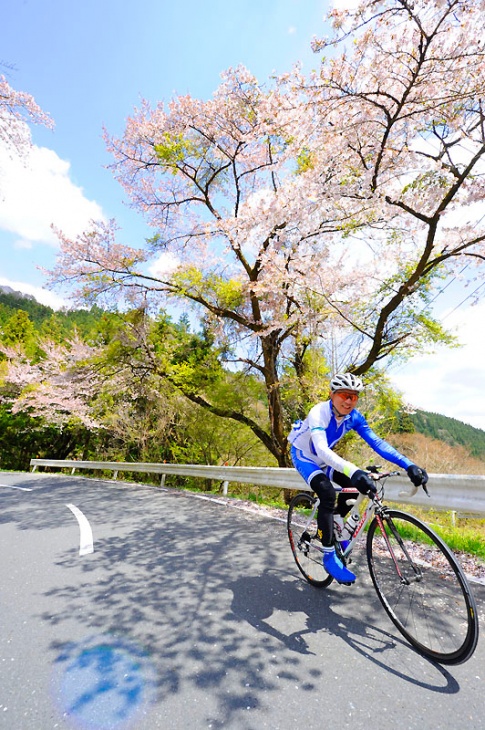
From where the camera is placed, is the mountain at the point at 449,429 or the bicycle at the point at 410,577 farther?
the mountain at the point at 449,429

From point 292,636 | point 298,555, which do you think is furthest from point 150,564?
point 292,636

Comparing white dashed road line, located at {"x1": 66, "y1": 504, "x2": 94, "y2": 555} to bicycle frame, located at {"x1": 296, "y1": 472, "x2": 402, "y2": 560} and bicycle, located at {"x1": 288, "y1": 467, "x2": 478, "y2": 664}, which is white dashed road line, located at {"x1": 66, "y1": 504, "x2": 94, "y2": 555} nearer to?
bicycle, located at {"x1": 288, "y1": 467, "x2": 478, "y2": 664}

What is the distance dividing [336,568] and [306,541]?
2.08 feet

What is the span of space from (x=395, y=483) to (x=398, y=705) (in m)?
2.70

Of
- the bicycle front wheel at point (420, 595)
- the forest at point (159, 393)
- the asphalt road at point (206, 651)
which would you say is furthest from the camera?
the forest at point (159, 393)

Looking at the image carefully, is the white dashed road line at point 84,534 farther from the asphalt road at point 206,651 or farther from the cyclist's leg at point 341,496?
the cyclist's leg at point 341,496

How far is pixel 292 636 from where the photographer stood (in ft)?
8.51

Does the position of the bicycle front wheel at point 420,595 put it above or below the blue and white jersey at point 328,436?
below

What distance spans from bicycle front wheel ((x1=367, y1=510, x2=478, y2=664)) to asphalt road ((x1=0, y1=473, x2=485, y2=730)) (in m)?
0.11

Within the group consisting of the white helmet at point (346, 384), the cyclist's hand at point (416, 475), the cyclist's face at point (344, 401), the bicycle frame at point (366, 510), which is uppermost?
the white helmet at point (346, 384)

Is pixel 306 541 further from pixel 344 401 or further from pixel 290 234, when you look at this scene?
pixel 290 234

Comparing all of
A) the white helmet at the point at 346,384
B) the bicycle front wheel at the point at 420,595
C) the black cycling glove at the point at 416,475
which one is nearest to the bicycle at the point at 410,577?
the bicycle front wheel at the point at 420,595

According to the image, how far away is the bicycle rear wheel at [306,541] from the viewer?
3.45 metres

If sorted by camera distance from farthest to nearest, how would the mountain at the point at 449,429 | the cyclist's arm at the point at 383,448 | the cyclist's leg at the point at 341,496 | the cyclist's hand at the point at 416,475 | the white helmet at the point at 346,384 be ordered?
the mountain at the point at 449,429, the cyclist's leg at the point at 341,496, the white helmet at the point at 346,384, the cyclist's arm at the point at 383,448, the cyclist's hand at the point at 416,475
